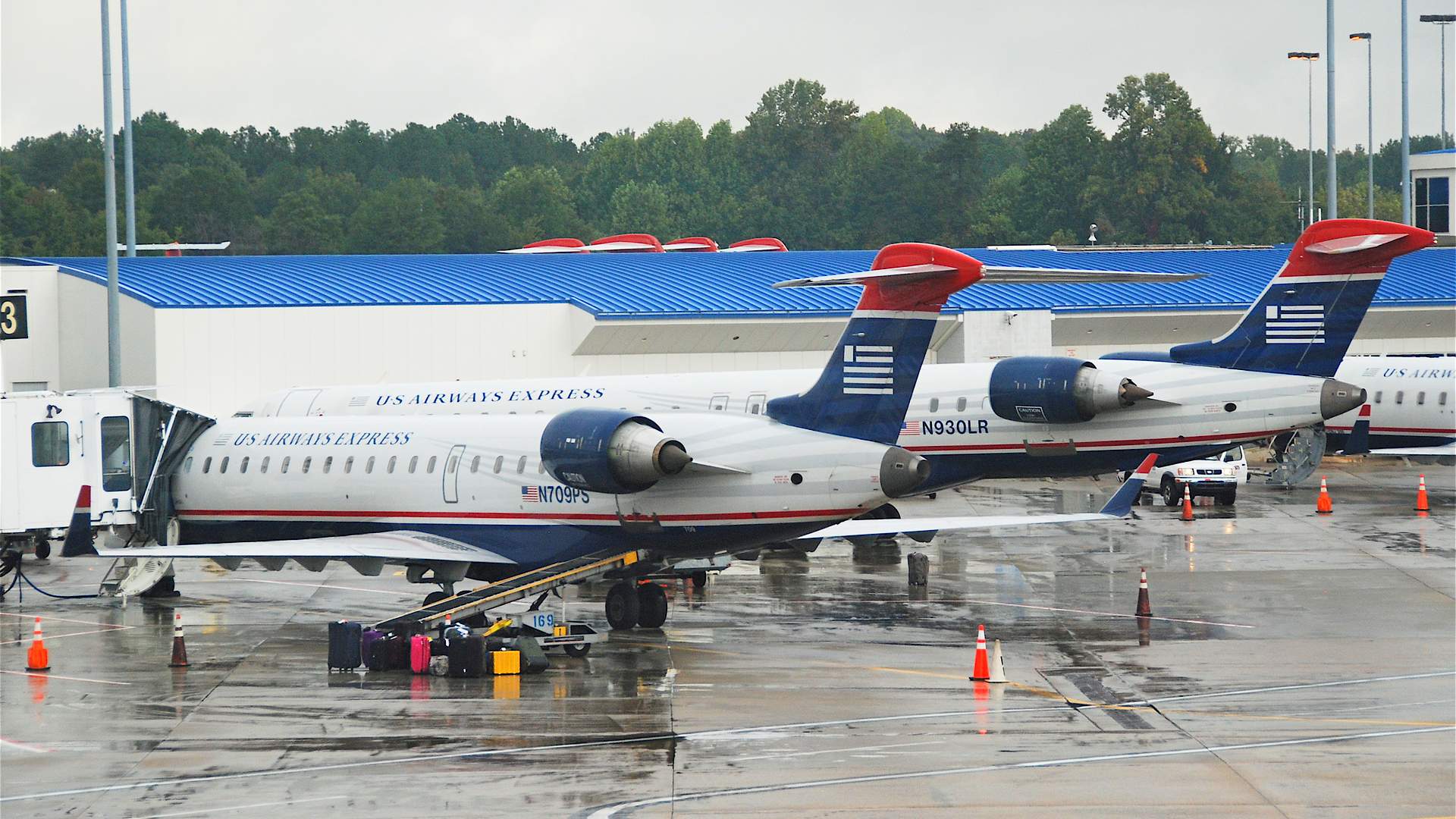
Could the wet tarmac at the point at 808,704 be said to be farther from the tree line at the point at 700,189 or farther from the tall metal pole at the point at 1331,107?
the tree line at the point at 700,189

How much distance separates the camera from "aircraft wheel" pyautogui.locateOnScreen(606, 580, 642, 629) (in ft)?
84.8

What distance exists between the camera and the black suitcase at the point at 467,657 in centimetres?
2233

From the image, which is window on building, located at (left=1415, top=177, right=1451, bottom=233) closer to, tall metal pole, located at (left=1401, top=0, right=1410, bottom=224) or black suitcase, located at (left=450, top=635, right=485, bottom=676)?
tall metal pole, located at (left=1401, top=0, right=1410, bottom=224)

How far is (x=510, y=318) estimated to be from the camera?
Result: 175 feet

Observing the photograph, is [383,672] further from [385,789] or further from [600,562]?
[385,789]

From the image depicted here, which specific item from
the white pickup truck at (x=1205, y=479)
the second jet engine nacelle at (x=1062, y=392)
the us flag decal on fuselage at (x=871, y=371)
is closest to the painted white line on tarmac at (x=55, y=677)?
the us flag decal on fuselage at (x=871, y=371)

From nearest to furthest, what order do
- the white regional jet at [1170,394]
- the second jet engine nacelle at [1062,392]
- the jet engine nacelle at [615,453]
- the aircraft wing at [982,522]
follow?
the jet engine nacelle at [615,453]
the aircraft wing at [982,522]
the second jet engine nacelle at [1062,392]
the white regional jet at [1170,394]

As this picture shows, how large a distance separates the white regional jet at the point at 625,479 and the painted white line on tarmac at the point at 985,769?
6.77 metres

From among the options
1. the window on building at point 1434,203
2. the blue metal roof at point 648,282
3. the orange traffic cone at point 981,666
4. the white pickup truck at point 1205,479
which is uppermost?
the window on building at point 1434,203

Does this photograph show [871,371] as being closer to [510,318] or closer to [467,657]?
[467,657]

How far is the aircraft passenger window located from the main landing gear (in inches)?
370

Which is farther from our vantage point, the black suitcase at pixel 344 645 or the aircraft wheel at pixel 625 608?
the aircraft wheel at pixel 625 608

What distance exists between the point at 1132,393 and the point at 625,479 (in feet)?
37.9

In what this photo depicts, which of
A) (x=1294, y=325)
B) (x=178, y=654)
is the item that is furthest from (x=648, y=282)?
(x=178, y=654)
